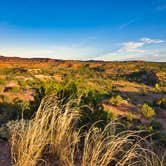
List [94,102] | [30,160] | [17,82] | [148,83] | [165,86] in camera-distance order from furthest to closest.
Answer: [148,83], [165,86], [17,82], [94,102], [30,160]

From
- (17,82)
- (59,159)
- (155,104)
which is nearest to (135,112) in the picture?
(155,104)

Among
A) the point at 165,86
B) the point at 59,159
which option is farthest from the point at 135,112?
the point at 165,86

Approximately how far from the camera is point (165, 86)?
4166cm

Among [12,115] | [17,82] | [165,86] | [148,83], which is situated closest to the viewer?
[12,115]

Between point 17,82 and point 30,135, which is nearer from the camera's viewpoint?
point 30,135

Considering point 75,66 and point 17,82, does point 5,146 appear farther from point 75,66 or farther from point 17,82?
point 75,66

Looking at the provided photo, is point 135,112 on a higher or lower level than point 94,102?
lower

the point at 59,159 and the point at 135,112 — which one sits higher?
the point at 59,159

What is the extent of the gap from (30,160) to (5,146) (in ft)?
7.57

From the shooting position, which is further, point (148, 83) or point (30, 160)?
point (148, 83)

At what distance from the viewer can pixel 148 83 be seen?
45.4 meters

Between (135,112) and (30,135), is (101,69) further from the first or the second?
(30,135)

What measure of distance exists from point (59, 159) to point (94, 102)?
4227mm

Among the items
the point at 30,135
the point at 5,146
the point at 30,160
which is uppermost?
the point at 30,135
